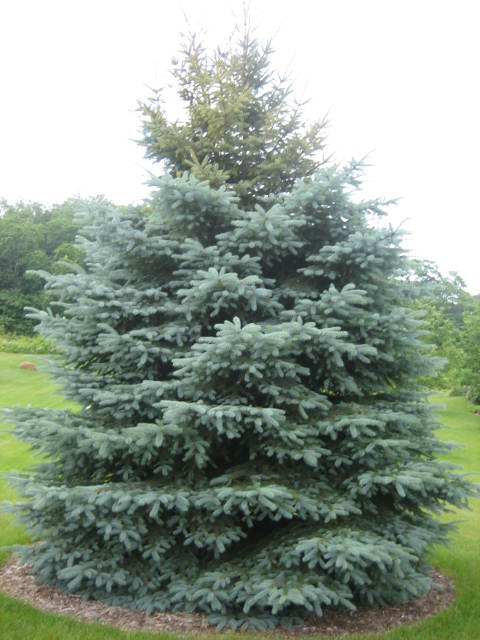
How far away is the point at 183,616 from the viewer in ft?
13.5

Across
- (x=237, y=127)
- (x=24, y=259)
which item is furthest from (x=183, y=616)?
(x=24, y=259)

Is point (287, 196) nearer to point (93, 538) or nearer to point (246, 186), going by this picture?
point (246, 186)

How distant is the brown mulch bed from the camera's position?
→ 13.1 feet

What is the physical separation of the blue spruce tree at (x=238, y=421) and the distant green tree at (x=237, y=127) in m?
0.29

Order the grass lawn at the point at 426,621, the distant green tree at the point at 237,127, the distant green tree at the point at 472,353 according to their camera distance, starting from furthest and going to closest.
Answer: the distant green tree at the point at 472,353 < the distant green tree at the point at 237,127 < the grass lawn at the point at 426,621

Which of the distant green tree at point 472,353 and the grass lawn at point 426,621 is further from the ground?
the distant green tree at point 472,353

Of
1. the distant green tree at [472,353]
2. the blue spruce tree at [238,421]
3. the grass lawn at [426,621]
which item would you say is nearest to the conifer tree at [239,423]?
the blue spruce tree at [238,421]

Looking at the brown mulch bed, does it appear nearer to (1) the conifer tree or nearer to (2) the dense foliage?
(1) the conifer tree

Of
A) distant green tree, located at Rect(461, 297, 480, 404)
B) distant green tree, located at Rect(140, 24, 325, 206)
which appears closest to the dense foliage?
distant green tree, located at Rect(461, 297, 480, 404)

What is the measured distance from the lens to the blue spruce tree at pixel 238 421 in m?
3.90

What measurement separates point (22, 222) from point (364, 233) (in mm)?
50631

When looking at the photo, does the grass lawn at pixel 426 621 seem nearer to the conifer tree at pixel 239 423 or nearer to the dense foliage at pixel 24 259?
the conifer tree at pixel 239 423

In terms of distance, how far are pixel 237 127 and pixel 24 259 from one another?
42.7 meters

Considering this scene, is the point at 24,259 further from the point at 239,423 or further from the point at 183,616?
the point at 183,616
